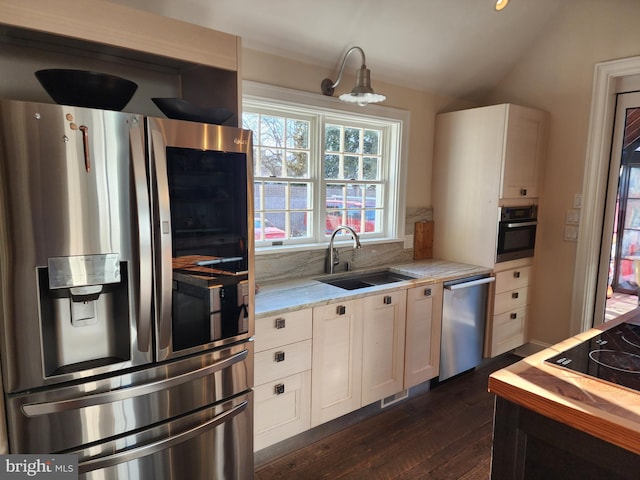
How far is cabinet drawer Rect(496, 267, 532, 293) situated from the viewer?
10.6 ft

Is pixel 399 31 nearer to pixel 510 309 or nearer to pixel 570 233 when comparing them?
pixel 570 233

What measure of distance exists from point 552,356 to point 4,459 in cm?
177

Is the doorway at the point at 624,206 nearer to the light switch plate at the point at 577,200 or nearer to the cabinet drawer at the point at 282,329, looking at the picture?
the light switch plate at the point at 577,200

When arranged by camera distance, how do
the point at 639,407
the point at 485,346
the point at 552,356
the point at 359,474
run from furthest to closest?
the point at 485,346 → the point at 359,474 → the point at 552,356 → the point at 639,407

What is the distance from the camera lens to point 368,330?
247 cm

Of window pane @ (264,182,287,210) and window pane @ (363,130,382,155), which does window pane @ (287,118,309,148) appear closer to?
window pane @ (264,182,287,210)

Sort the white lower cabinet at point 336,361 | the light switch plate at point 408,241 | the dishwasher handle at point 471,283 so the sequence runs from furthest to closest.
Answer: the light switch plate at point 408,241, the dishwasher handle at point 471,283, the white lower cabinet at point 336,361

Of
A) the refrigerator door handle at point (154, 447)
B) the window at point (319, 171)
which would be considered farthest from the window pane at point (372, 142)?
the refrigerator door handle at point (154, 447)

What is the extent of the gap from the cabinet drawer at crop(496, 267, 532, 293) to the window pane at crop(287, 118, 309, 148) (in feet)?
5.98

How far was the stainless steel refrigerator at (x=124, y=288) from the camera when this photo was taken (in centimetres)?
125

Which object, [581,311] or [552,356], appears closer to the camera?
[552,356]

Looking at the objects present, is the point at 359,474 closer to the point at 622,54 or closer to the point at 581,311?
the point at 581,311

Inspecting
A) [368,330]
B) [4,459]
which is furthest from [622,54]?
[4,459]

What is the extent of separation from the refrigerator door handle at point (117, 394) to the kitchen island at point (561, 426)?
1061 mm
